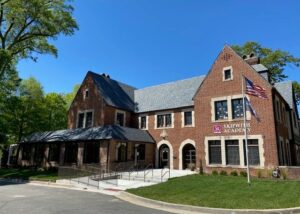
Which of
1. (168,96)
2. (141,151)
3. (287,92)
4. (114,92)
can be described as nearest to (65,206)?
(141,151)

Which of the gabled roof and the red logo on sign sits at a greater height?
the gabled roof

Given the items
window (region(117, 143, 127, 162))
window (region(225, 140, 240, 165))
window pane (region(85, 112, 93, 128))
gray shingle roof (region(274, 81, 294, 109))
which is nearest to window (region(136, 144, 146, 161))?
window (region(117, 143, 127, 162))

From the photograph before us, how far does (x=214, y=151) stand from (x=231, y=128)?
2.46m

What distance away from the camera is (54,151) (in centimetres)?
2966

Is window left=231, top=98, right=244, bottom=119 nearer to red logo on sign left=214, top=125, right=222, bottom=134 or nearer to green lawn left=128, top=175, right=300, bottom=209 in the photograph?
red logo on sign left=214, top=125, right=222, bottom=134

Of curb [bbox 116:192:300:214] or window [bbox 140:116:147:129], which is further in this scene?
window [bbox 140:116:147:129]

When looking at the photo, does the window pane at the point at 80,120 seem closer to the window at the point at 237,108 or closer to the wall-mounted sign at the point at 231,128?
the wall-mounted sign at the point at 231,128

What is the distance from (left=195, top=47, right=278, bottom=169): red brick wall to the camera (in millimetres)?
19312

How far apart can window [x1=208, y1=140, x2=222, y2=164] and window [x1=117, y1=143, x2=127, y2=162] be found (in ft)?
27.1

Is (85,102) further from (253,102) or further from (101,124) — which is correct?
(253,102)

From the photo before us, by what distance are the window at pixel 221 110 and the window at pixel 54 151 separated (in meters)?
18.0

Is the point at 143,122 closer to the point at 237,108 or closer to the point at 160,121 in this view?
the point at 160,121

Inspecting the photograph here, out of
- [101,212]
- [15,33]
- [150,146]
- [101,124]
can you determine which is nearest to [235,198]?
[101,212]

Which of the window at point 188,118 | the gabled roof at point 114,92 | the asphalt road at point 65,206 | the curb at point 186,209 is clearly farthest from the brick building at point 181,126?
the asphalt road at point 65,206
